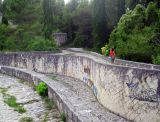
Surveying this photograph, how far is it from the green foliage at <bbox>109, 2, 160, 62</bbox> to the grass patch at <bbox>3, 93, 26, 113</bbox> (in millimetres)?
9461

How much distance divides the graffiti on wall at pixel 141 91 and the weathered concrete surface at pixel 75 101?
3.98 ft

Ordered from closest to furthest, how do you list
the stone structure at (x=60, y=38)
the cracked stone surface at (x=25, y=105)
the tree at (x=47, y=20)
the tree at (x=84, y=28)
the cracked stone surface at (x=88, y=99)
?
the cracked stone surface at (x=25, y=105)
the cracked stone surface at (x=88, y=99)
the tree at (x=47, y=20)
the tree at (x=84, y=28)
the stone structure at (x=60, y=38)

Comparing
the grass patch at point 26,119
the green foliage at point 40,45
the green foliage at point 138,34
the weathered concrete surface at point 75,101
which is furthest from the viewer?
the green foliage at point 40,45

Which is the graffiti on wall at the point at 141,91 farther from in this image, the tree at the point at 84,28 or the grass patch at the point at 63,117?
the tree at the point at 84,28

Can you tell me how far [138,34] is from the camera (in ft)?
85.5

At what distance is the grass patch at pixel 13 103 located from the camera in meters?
17.0

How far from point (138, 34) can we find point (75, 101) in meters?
11.7

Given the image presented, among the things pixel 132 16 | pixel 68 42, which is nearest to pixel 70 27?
pixel 68 42

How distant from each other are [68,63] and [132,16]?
19.5 ft

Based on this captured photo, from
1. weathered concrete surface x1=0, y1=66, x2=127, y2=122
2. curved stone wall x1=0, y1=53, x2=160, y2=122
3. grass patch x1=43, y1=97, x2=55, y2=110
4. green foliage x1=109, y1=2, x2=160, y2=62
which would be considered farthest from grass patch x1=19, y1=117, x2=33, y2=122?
green foliage x1=109, y1=2, x2=160, y2=62

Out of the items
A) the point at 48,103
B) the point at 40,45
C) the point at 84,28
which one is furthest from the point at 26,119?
the point at 84,28

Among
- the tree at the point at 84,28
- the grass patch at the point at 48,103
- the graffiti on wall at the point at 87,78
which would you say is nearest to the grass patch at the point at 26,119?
the grass patch at the point at 48,103

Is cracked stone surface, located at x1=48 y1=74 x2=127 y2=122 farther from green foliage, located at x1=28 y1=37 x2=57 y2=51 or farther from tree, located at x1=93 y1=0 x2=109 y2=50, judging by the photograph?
tree, located at x1=93 y1=0 x2=109 y2=50

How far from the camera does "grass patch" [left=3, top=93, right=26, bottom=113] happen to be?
17.0 m
